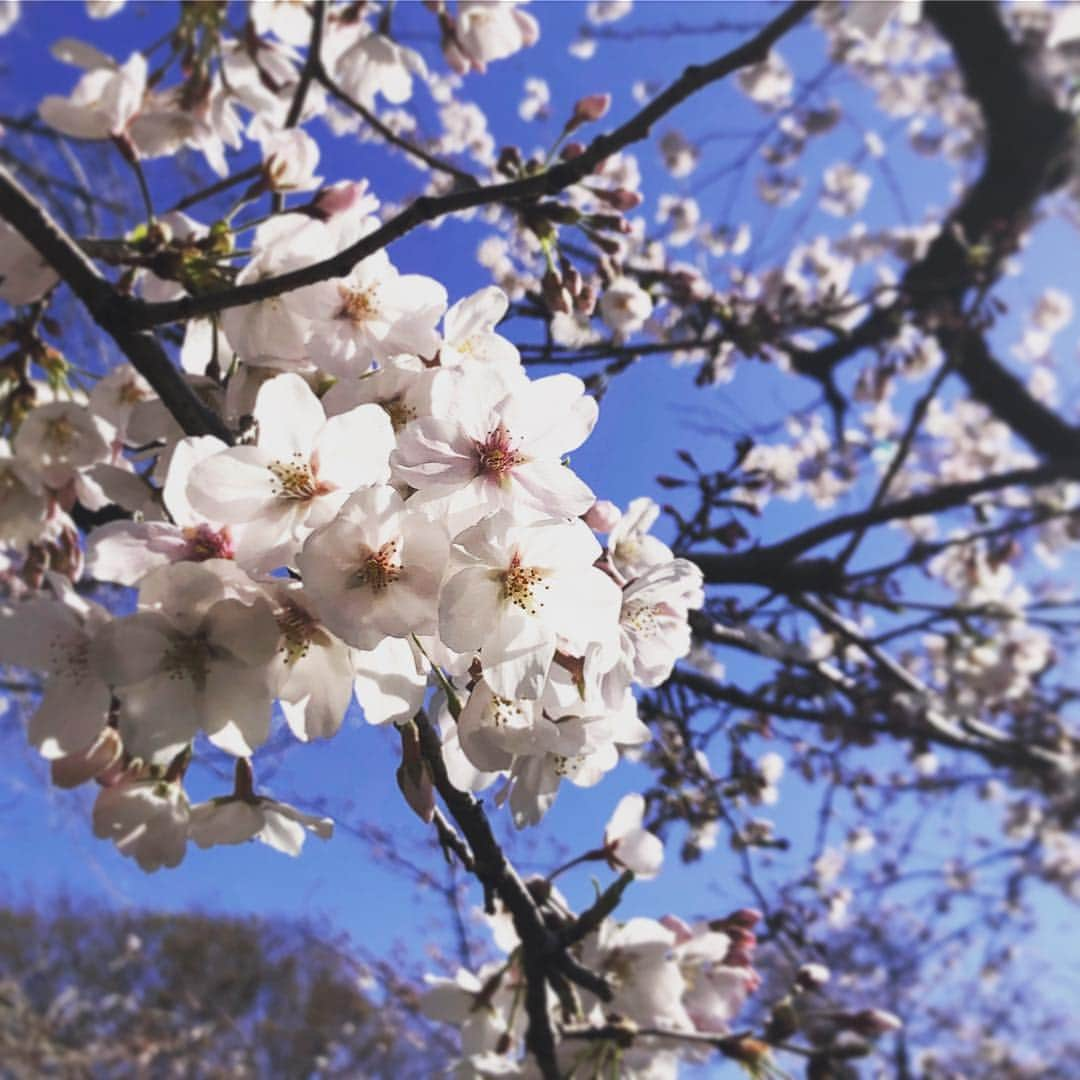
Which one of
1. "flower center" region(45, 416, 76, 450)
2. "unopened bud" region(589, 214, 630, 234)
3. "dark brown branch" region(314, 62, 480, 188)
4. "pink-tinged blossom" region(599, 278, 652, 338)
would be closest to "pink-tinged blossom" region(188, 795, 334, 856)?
"flower center" region(45, 416, 76, 450)

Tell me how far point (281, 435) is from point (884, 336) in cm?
470

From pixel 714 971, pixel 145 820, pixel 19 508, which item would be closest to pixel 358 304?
pixel 145 820

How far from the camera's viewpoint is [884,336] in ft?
15.7

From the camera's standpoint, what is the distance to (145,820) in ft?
3.36

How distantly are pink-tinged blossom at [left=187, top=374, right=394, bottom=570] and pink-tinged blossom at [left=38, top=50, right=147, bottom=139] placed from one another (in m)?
0.86

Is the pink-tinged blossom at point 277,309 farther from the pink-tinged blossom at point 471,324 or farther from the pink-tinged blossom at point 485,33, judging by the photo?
the pink-tinged blossom at point 485,33

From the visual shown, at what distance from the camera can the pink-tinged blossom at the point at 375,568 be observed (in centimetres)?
67

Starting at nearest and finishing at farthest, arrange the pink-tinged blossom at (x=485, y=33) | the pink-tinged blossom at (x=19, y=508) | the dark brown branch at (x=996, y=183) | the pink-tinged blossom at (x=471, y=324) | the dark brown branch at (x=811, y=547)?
the pink-tinged blossom at (x=471, y=324)
the pink-tinged blossom at (x=19, y=508)
the pink-tinged blossom at (x=485, y=33)
the dark brown branch at (x=811, y=547)
the dark brown branch at (x=996, y=183)

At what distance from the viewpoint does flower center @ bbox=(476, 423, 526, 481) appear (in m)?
0.71

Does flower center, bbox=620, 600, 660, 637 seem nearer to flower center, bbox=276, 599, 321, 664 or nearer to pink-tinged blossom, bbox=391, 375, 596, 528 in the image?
pink-tinged blossom, bbox=391, 375, 596, 528

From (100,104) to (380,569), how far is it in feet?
3.62

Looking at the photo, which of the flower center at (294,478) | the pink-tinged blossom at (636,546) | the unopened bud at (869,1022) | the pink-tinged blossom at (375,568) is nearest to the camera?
the pink-tinged blossom at (375,568)

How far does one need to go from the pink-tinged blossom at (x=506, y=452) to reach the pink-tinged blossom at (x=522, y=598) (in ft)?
0.09

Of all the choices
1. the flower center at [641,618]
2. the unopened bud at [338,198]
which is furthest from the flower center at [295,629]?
the unopened bud at [338,198]
